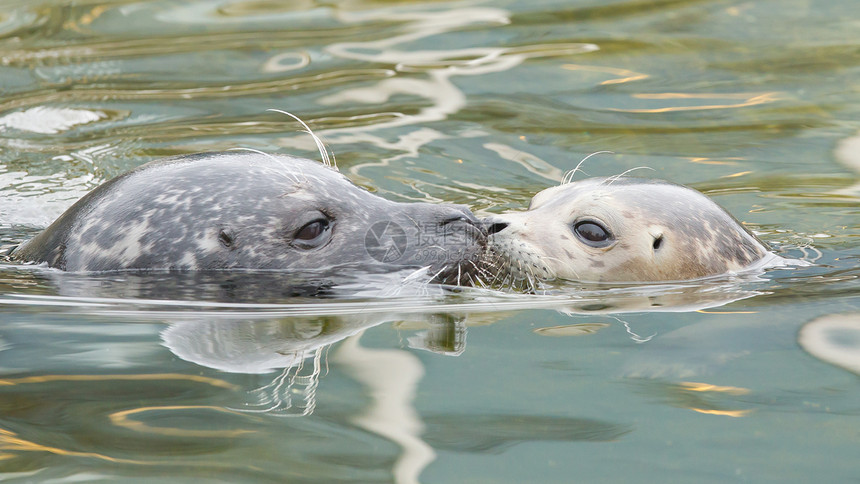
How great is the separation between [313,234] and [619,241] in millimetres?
1338

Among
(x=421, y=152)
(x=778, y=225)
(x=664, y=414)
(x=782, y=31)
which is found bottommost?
(x=664, y=414)

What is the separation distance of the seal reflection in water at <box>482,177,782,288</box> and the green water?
33 cm

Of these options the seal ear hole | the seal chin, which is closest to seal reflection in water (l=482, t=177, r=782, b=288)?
the seal chin

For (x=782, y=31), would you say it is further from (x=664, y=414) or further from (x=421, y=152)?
(x=664, y=414)

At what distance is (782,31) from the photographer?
26.2 feet

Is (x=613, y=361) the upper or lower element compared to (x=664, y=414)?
upper

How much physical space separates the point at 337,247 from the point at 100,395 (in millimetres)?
1489

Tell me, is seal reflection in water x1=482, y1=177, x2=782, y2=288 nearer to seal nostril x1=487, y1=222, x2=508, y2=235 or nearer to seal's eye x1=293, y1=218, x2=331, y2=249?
seal nostril x1=487, y1=222, x2=508, y2=235

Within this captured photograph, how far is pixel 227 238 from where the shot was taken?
4.02m

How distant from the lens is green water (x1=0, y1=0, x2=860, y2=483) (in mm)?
2443

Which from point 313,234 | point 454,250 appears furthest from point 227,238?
point 454,250

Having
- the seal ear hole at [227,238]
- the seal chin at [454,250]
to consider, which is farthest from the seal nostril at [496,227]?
the seal ear hole at [227,238]

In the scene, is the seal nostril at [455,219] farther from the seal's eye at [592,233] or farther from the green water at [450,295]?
the seal's eye at [592,233]

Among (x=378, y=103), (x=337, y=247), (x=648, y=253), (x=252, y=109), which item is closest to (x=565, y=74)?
(x=378, y=103)
